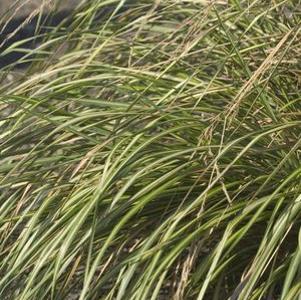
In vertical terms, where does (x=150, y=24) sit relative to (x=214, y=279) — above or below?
above

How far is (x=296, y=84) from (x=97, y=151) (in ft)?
2.42

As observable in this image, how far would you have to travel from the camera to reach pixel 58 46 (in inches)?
126

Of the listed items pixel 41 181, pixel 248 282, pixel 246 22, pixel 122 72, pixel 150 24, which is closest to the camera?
pixel 248 282

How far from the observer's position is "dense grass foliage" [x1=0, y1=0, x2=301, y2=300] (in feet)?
7.72

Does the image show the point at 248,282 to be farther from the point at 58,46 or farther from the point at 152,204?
the point at 58,46

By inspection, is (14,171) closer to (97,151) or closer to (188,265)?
(97,151)

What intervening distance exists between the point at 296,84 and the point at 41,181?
84cm

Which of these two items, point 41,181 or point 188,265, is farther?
point 41,181

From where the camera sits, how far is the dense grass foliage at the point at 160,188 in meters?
2.35

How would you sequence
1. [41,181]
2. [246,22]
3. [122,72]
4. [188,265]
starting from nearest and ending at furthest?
1. [188,265]
2. [41,181]
3. [122,72]
4. [246,22]

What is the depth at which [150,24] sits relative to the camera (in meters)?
3.40

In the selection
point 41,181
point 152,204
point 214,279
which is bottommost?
point 214,279

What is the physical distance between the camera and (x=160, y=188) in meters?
2.46

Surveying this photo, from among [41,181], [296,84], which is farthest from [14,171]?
[296,84]
